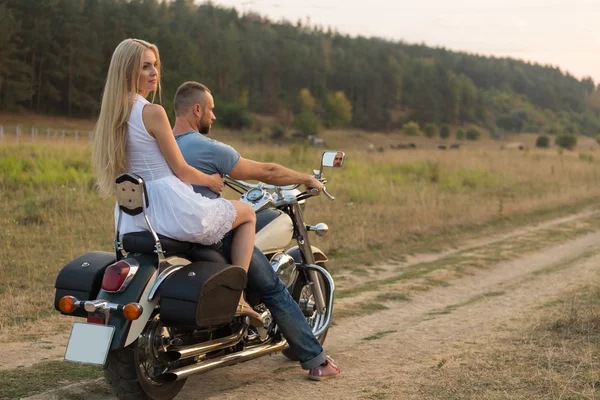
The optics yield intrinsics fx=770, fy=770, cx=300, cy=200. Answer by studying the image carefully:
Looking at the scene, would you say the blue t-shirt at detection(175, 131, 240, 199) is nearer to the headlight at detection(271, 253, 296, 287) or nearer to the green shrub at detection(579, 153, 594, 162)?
the headlight at detection(271, 253, 296, 287)

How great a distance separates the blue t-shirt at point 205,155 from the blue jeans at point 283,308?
1.44 feet

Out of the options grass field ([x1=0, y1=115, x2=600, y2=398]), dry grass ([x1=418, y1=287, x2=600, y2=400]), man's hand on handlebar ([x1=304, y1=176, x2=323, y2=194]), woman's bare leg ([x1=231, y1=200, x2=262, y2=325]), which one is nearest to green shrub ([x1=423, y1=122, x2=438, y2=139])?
grass field ([x1=0, y1=115, x2=600, y2=398])

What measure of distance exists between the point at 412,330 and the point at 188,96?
335 cm

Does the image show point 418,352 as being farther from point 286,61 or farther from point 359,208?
point 286,61

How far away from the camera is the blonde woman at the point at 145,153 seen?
14.4 ft

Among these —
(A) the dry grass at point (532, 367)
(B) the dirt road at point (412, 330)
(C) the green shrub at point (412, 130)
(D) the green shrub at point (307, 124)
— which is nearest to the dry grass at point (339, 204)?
(B) the dirt road at point (412, 330)

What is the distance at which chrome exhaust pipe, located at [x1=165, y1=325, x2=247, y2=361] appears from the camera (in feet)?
14.9

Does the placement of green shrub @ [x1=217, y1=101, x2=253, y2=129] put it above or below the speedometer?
below

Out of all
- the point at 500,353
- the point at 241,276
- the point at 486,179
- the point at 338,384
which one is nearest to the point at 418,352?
the point at 500,353

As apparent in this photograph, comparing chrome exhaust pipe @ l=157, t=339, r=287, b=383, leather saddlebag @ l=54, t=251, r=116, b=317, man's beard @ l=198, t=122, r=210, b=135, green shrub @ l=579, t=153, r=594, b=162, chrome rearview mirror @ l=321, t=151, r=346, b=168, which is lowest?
green shrub @ l=579, t=153, r=594, b=162

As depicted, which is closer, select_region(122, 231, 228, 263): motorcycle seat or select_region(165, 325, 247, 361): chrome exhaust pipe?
select_region(122, 231, 228, 263): motorcycle seat

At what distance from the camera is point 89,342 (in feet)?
13.4

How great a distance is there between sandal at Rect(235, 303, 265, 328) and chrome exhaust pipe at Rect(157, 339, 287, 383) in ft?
0.63

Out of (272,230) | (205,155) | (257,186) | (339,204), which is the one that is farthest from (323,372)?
(339,204)
